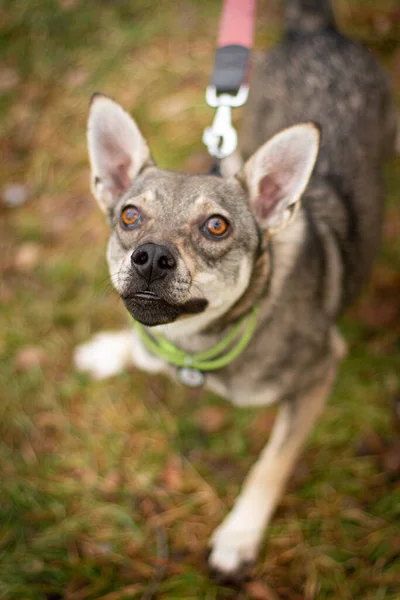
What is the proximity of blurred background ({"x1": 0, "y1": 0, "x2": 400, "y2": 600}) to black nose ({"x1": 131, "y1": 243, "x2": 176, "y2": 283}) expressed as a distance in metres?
1.79

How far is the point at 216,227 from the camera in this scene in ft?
7.63

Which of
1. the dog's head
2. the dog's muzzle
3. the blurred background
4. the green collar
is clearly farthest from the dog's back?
the dog's muzzle

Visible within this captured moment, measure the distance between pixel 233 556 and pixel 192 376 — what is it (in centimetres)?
108

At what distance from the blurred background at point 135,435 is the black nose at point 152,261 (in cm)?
179

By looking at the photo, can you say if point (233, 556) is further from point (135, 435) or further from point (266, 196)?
point (266, 196)

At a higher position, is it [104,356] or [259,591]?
[104,356]

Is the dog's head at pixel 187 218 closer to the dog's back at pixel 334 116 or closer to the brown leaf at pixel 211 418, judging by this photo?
the dog's back at pixel 334 116

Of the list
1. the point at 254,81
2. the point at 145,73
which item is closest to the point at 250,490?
the point at 254,81

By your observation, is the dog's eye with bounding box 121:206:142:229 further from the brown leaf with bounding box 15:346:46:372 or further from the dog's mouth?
the brown leaf with bounding box 15:346:46:372

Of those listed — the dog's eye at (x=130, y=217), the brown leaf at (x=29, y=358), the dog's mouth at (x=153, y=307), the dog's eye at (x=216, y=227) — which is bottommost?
the brown leaf at (x=29, y=358)

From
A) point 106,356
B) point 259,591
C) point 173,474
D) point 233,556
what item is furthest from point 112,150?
point 259,591

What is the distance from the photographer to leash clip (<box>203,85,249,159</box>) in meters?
2.85

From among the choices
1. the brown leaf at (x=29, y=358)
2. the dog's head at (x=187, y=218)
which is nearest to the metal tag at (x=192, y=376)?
the dog's head at (x=187, y=218)

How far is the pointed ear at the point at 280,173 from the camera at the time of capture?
7.48ft
